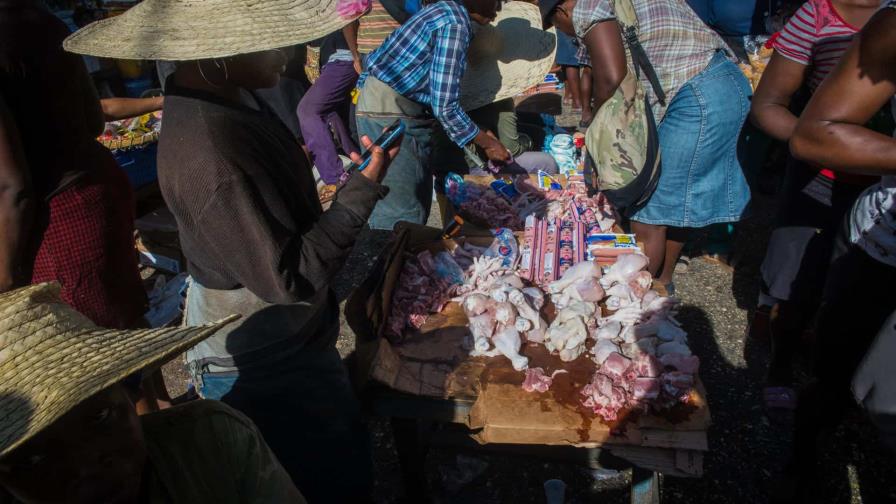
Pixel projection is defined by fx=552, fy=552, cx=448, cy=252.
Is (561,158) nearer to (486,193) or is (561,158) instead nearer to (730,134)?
Answer: (486,193)

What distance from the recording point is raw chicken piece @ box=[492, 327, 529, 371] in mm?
2324

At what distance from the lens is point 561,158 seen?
493 centimetres

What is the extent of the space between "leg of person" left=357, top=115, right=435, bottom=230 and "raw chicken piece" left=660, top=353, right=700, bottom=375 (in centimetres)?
227

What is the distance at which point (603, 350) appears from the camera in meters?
2.32

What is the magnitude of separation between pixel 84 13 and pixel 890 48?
8.84 m

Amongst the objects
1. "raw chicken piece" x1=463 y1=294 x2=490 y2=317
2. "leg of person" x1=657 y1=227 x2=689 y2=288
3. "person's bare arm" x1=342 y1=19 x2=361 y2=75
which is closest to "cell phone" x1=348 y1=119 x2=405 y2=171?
"raw chicken piece" x1=463 y1=294 x2=490 y2=317

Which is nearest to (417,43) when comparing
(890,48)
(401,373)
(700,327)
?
(401,373)

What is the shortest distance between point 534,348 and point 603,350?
0.99ft

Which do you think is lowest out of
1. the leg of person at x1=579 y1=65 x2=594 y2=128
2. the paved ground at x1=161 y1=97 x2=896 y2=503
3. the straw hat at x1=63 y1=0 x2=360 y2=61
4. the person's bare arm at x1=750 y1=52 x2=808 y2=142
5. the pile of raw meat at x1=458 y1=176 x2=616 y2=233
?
the paved ground at x1=161 y1=97 x2=896 y2=503

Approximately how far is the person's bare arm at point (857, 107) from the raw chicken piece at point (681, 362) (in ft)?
2.76

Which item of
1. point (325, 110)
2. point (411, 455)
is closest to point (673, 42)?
point (411, 455)

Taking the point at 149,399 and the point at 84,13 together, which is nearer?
the point at 149,399

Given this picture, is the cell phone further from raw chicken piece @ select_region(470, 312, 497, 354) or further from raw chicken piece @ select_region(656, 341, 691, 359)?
raw chicken piece @ select_region(656, 341, 691, 359)

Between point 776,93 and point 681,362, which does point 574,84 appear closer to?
point 776,93
